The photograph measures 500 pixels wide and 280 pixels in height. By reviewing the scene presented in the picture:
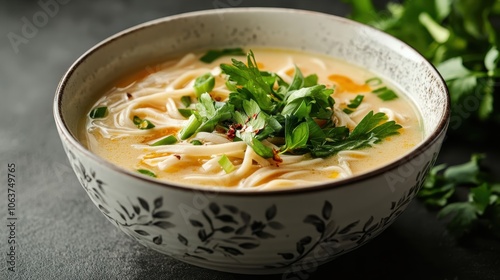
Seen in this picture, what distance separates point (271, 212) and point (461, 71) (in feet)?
6.92

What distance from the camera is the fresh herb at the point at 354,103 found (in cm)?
348

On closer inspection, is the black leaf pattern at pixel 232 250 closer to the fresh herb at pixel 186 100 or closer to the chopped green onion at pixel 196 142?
the chopped green onion at pixel 196 142

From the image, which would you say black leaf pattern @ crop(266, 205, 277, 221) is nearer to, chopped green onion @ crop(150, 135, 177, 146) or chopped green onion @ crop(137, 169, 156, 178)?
chopped green onion @ crop(137, 169, 156, 178)

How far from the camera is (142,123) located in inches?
132

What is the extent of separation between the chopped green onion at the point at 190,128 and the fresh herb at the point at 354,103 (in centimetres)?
76

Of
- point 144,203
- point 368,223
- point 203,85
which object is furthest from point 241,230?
point 203,85

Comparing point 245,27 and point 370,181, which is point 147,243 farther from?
point 245,27

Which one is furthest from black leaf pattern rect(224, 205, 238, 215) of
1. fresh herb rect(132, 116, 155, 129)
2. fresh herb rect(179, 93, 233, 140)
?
fresh herb rect(132, 116, 155, 129)

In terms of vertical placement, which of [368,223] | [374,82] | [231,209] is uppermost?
[231,209]

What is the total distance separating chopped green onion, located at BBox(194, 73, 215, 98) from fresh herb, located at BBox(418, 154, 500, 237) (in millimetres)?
1205

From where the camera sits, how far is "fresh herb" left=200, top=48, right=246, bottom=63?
13.3ft

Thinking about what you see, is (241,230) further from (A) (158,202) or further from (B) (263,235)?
(A) (158,202)

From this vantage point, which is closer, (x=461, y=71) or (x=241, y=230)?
(x=241, y=230)

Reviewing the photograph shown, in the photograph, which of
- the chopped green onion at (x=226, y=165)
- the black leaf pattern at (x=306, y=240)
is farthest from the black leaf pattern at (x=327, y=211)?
the chopped green onion at (x=226, y=165)
